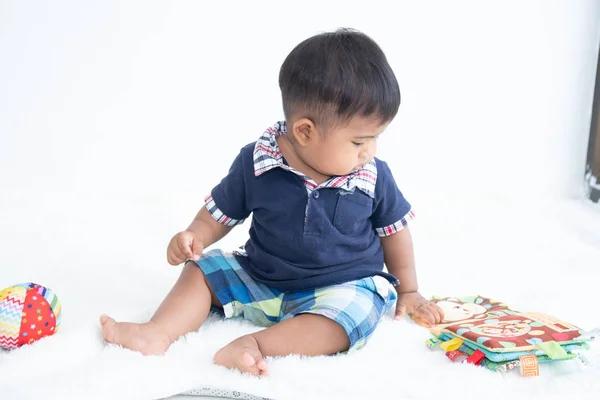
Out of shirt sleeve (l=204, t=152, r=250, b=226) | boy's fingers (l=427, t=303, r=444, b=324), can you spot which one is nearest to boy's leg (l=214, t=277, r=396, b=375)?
boy's fingers (l=427, t=303, r=444, b=324)

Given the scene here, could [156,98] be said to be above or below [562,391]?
above

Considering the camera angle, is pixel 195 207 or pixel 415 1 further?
pixel 415 1

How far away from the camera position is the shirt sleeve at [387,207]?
53.0 inches

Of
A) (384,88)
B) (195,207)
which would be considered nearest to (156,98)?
(195,207)

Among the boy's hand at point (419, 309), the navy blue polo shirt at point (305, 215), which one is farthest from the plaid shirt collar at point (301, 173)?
the boy's hand at point (419, 309)

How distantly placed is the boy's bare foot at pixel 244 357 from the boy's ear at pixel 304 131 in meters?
0.34

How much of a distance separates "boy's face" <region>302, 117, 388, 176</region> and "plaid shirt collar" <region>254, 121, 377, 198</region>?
0.02m

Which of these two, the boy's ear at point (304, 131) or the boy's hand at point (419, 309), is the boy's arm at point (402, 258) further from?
the boy's ear at point (304, 131)

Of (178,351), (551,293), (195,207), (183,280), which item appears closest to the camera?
(178,351)

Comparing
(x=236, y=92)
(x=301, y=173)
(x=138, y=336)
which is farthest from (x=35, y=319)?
(x=236, y=92)

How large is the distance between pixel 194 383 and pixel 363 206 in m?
0.45

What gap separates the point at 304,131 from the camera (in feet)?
4.13

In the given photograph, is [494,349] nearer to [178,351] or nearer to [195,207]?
[178,351]

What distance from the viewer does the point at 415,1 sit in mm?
2246
